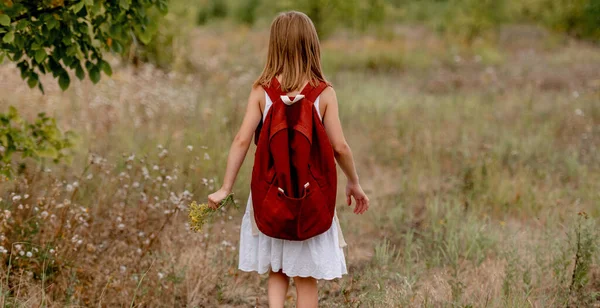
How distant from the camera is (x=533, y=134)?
23.7 ft

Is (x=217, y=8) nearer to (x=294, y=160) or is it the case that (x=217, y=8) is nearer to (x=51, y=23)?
(x=51, y=23)

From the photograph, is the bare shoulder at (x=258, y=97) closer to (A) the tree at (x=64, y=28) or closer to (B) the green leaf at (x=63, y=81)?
(A) the tree at (x=64, y=28)

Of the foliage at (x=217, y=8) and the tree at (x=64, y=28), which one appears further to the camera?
the foliage at (x=217, y=8)

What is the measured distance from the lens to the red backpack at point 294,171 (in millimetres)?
2662

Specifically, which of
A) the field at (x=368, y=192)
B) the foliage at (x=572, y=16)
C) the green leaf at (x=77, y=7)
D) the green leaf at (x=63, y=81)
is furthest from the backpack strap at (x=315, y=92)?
the foliage at (x=572, y=16)

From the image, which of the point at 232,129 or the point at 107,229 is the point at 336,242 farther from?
the point at 232,129

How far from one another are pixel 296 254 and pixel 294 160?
52 cm

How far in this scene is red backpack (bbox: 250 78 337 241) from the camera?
266 centimetres

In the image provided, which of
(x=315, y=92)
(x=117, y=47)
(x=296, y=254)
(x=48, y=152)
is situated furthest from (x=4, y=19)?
(x=296, y=254)

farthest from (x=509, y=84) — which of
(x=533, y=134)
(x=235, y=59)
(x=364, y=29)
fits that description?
(x=364, y=29)

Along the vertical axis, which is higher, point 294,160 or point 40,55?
point 40,55

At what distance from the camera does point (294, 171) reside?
8.89 ft

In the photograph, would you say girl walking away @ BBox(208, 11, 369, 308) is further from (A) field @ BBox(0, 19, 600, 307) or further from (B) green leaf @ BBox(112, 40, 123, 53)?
(B) green leaf @ BBox(112, 40, 123, 53)

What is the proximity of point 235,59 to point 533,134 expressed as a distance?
6.38 meters
